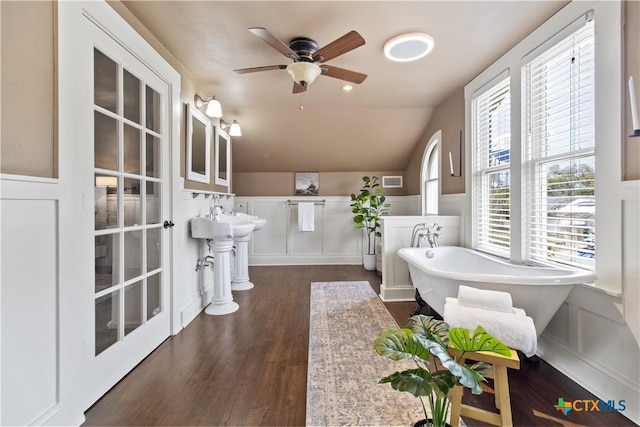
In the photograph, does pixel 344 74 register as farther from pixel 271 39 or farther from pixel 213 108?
pixel 213 108

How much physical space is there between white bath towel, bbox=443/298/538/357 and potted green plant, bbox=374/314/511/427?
28cm

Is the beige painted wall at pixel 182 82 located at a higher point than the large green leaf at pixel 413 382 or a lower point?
higher

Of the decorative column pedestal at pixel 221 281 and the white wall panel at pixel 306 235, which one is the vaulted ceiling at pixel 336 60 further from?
the decorative column pedestal at pixel 221 281

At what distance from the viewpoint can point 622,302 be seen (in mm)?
1398

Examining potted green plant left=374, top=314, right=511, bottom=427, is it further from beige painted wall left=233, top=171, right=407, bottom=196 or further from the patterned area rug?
beige painted wall left=233, top=171, right=407, bottom=196

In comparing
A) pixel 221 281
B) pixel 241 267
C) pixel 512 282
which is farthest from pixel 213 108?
pixel 512 282

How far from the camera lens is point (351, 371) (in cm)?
167

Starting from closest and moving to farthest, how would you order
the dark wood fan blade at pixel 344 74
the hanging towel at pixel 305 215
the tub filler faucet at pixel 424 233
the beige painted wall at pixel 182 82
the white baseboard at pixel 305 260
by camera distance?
the beige painted wall at pixel 182 82, the dark wood fan blade at pixel 344 74, the tub filler faucet at pixel 424 233, the hanging towel at pixel 305 215, the white baseboard at pixel 305 260

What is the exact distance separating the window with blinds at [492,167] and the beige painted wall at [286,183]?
2.27m

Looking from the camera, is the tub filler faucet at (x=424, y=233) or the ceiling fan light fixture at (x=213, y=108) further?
the tub filler faucet at (x=424, y=233)

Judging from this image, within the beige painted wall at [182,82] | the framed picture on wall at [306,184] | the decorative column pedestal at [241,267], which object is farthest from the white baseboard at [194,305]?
the framed picture on wall at [306,184]

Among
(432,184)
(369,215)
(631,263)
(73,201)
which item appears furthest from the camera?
(369,215)

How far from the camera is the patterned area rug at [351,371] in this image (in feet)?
4.32

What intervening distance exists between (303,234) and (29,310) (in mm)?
3739
